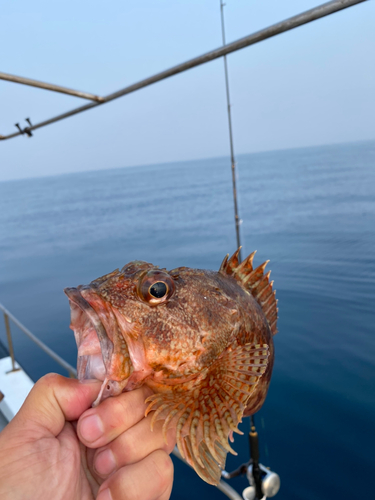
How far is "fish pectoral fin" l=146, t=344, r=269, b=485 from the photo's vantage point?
4.04 feet

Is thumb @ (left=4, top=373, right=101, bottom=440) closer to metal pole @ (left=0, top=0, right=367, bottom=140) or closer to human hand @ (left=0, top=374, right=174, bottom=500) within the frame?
human hand @ (left=0, top=374, right=174, bottom=500)

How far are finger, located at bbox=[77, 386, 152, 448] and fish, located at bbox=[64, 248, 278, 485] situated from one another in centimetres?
4

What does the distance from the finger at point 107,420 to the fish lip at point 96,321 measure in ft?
0.66

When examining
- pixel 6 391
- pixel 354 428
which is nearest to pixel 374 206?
pixel 354 428

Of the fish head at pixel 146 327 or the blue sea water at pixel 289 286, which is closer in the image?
the fish head at pixel 146 327


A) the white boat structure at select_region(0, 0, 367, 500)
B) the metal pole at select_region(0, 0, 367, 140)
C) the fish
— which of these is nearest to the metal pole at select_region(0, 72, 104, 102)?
the white boat structure at select_region(0, 0, 367, 500)

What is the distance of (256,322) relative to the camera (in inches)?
58.4

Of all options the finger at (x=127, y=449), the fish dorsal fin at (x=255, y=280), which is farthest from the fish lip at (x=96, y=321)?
the fish dorsal fin at (x=255, y=280)

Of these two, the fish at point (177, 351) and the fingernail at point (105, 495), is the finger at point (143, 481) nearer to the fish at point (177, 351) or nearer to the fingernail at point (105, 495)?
the fingernail at point (105, 495)

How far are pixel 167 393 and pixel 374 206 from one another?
53.7ft

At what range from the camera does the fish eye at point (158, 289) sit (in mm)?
1279

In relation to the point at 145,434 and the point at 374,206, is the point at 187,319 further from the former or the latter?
the point at 374,206

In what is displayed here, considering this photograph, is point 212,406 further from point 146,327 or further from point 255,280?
point 255,280

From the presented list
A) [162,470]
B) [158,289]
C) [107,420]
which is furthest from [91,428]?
[158,289]
